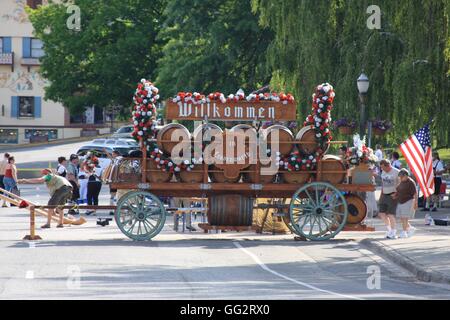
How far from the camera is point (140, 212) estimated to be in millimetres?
24562

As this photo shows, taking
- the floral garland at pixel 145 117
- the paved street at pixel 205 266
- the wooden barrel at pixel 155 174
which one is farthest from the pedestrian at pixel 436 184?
the floral garland at pixel 145 117

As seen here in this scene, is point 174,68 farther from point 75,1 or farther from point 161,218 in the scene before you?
point 161,218

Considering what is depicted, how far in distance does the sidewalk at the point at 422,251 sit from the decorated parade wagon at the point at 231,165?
4.35ft

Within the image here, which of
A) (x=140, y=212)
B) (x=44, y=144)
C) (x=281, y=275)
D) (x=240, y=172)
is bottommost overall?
(x=281, y=275)

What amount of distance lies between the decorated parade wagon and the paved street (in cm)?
62

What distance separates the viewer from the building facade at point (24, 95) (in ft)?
282

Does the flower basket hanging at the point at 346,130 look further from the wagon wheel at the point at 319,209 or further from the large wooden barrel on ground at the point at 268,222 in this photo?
the wagon wheel at the point at 319,209

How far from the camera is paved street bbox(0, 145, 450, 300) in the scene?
1548 centimetres

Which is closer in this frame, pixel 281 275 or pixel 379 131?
pixel 281 275

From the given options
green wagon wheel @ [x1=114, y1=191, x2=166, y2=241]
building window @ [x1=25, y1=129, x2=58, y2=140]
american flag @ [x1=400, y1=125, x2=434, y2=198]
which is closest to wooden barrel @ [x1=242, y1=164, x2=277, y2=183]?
green wagon wheel @ [x1=114, y1=191, x2=166, y2=241]

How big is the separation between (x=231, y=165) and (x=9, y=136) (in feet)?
208

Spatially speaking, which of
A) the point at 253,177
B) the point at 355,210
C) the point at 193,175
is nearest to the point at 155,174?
the point at 193,175

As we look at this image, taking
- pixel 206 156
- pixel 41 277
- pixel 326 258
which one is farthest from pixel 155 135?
pixel 41 277

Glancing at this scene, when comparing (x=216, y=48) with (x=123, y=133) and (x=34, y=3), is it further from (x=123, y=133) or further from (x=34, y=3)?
(x=34, y=3)
